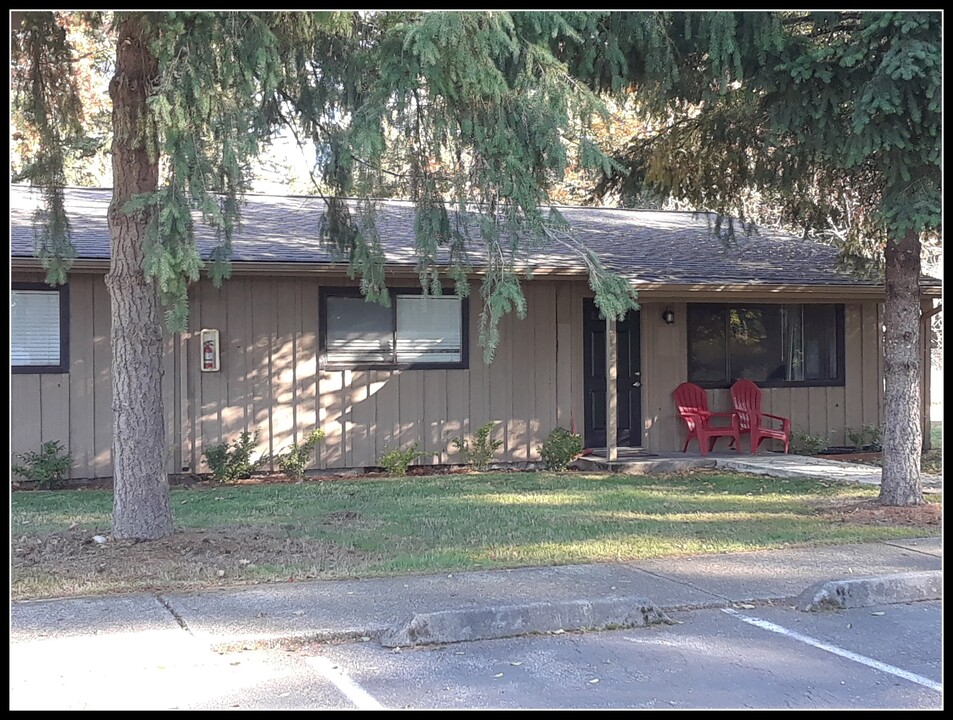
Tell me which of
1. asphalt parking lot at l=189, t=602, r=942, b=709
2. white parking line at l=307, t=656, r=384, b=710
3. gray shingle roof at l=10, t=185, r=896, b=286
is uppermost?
gray shingle roof at l=10, t=185, r=896, b=286

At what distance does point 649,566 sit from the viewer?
746 cm

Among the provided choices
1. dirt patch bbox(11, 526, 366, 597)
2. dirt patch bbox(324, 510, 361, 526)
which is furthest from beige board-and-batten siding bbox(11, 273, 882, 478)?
dirt patch bbox(11, 526, 366, 597)

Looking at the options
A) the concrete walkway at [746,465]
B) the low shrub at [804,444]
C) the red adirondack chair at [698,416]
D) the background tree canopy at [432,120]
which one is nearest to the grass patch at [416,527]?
the concrete walkway at [746,465]

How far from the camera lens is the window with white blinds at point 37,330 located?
37.5ft

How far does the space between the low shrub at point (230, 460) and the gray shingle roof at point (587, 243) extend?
2.25 m

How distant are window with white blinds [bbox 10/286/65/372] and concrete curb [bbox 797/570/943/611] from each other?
8647 mm

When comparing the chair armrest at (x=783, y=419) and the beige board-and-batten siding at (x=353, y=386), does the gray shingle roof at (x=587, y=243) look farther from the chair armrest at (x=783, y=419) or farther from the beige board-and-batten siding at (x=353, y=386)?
the chair armrest at (x=783, y=419)

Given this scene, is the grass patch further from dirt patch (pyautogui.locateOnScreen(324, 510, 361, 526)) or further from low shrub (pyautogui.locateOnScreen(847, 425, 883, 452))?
low shrub (pyautogui.locateOnScreen(847, 425, 883, 452))

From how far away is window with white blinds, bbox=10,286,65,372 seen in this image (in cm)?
1144

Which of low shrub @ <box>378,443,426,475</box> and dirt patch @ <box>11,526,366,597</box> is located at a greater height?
low shrub @ <box>378,443,426,475</box>

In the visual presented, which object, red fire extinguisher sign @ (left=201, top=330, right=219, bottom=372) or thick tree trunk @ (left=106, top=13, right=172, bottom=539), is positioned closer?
thick tree trunk @ (left=106, top=13, right=172, bottom=539)

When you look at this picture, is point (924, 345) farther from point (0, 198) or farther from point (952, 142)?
point (0, 198)

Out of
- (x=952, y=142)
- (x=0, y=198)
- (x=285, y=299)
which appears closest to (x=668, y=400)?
(x=285, y=299)

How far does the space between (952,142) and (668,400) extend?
6760mm
